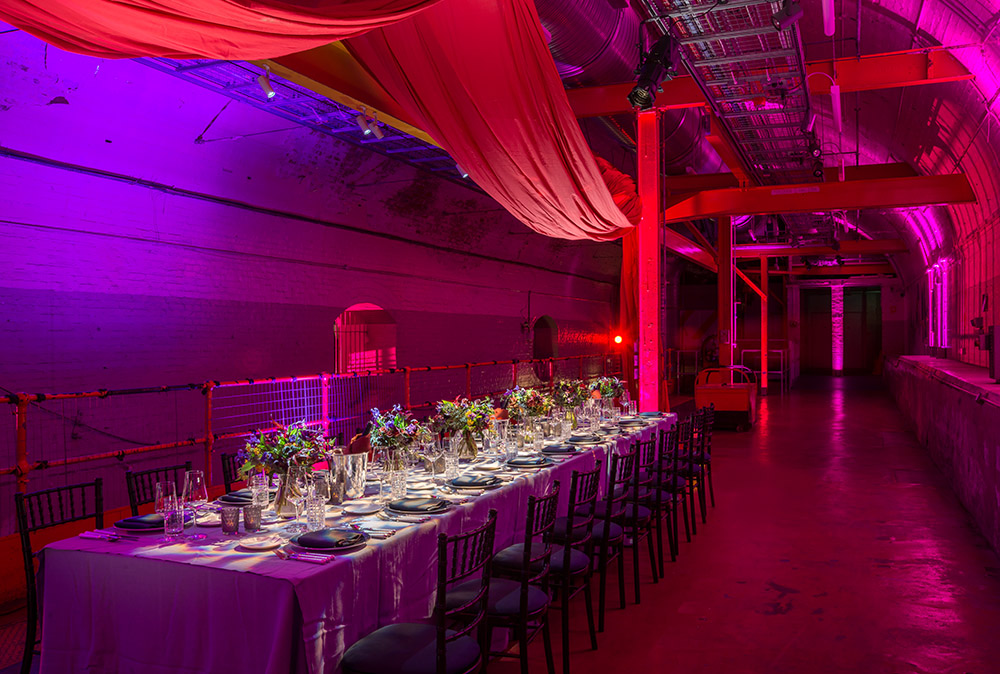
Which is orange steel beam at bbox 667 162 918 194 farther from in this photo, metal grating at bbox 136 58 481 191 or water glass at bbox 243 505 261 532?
water glass at bbox 243 505 261 532

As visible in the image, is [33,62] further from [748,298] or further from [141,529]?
[748,298]

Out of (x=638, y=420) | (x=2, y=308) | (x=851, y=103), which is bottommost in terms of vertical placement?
(x=638, y=420)

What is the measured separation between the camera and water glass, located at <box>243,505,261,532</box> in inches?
123

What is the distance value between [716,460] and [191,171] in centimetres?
699

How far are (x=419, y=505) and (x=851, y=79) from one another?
7.06 m

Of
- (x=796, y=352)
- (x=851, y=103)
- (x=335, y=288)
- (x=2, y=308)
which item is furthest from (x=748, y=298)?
(x=2, y=308)

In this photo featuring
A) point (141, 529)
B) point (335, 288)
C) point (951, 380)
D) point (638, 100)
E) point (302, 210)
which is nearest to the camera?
point (141, 529)

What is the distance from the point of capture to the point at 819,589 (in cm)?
486

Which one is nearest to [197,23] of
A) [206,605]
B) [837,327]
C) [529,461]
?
[206,605]

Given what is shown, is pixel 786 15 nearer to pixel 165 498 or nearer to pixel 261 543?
pixel 261 543

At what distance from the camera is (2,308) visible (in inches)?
234

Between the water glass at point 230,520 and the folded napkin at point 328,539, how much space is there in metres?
0.29

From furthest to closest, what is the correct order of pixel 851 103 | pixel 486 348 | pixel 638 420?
1. pixel 486 348
2. pixel 851 103
3. pixel 638 420

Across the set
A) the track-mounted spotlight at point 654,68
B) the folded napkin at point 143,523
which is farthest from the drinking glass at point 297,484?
the track-mounted spotlight at point 654,68
